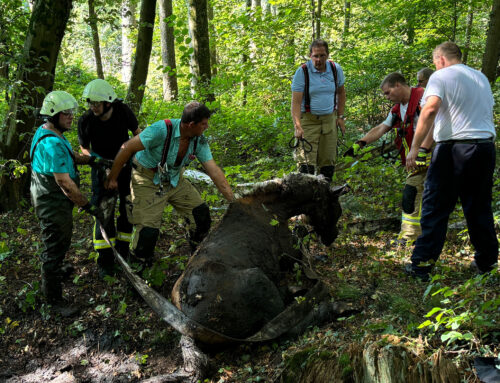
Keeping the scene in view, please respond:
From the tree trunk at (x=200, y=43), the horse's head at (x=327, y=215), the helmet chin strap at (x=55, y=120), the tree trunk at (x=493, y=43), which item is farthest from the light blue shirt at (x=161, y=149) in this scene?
the tree trunk at (x=493, y=43)

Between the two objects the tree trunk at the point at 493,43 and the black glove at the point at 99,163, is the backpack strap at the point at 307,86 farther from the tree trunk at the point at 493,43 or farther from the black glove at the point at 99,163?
the tree trunk at the point at 493,43

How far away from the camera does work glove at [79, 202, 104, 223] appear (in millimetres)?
4512

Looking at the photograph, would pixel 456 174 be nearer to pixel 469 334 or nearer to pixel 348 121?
pixel 469 334

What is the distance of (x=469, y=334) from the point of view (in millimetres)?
2531

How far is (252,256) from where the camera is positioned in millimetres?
4375

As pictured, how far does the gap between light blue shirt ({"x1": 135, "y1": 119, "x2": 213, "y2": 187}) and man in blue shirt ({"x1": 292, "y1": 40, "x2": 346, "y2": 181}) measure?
1.86 m

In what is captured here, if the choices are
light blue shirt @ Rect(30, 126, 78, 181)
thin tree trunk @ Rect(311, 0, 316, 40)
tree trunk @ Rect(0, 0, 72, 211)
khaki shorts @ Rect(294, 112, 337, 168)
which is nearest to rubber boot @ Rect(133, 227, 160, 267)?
light blue shirt @ Rect(30, 126, 78, 181)

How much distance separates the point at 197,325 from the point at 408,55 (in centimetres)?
945

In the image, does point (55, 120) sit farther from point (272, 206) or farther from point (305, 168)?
point (305, 168)

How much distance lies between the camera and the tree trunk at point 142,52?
886 centimetres

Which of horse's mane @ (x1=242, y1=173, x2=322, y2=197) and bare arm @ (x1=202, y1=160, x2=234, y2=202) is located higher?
bare arm @ (x1=202, y1=160, x2=234, y2=202)

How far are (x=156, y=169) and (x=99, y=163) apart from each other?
2.78 ft

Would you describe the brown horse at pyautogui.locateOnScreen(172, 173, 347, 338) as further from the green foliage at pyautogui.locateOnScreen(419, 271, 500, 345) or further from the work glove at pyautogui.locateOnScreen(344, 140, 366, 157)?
the green foliage at pyautogui.locateOnScreen(419, 271, 500, 345)

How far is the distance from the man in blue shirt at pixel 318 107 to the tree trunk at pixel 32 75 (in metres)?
4.10
